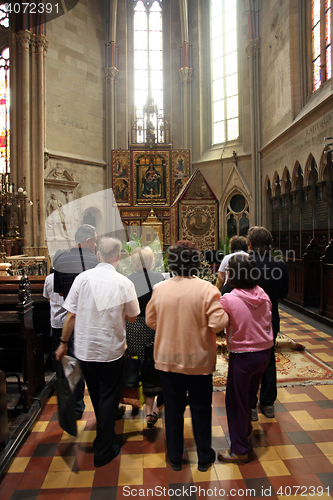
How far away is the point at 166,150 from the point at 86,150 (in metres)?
3.51

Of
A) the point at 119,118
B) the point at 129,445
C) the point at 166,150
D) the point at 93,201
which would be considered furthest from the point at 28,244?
the point at 129,445

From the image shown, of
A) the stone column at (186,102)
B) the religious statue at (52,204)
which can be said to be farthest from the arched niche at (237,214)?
the religious statue at (52,204)

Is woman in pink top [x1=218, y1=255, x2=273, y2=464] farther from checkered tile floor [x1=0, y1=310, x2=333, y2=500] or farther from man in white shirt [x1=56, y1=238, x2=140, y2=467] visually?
man in white shirt [x1=56, y1=238, x2=140, y2=467]

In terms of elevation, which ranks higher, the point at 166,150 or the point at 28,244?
the point at 166,150

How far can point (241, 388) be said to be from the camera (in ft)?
6.91

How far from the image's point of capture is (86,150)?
45.3 feet

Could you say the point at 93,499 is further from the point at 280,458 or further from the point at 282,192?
the point at 282,192

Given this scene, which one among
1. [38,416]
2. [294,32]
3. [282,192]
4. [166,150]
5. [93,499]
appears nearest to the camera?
[93,499]

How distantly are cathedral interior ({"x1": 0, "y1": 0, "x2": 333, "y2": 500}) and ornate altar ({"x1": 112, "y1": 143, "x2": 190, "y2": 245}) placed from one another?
52 mm

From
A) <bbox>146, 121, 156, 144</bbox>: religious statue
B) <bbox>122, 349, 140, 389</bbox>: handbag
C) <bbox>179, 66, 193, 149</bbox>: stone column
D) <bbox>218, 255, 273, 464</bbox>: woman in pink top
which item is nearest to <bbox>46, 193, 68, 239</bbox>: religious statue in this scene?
<bbox>146, 121, 156, 144</bbox>: religious statue

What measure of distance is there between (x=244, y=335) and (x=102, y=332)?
87cm

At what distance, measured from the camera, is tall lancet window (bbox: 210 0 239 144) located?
13156mm

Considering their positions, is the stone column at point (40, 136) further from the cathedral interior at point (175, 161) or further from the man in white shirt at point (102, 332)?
the man in white shirt at point (102, 332)

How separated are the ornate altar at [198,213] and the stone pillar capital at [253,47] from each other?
25.9ft
